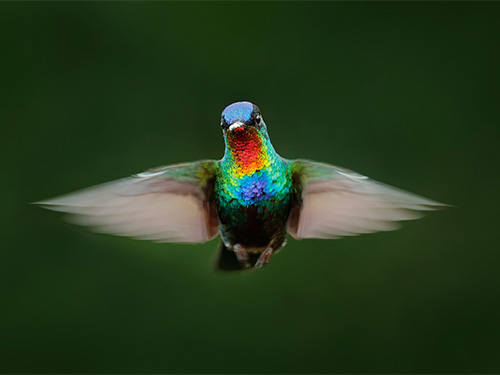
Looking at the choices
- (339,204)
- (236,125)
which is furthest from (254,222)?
(236,125)

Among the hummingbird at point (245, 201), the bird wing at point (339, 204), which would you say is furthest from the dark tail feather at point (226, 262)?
the bird wing at point (339, 204)

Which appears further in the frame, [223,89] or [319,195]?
[223,89]

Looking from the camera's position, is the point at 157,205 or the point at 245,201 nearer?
the point at 245,201

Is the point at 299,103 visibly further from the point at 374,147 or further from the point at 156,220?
the point at 156,220

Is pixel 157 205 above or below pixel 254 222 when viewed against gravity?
above

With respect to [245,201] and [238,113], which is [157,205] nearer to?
[245,201]

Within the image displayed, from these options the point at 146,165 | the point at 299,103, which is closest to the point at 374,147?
the point at 299,103
